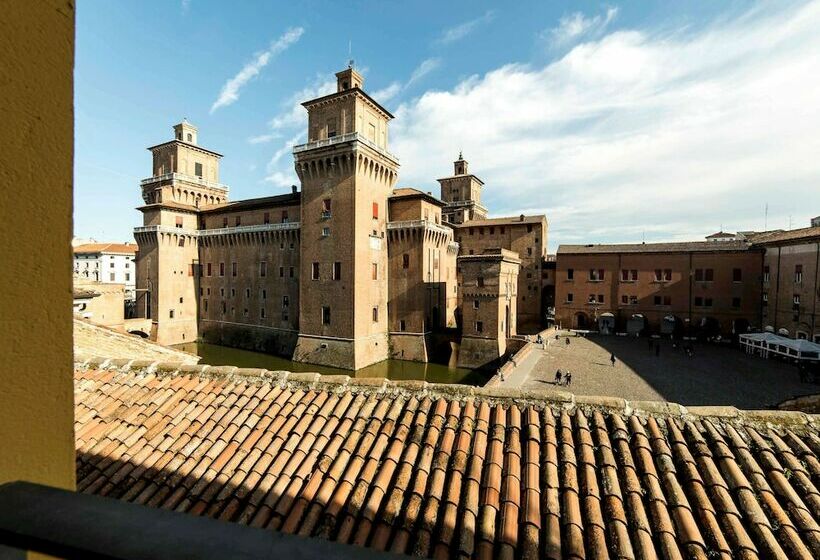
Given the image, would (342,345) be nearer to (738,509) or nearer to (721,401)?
(721,401)

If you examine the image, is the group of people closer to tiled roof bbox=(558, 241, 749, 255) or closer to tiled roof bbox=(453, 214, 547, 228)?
tiled roof bbox=(558, 241, 749, 255)

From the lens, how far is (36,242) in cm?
112

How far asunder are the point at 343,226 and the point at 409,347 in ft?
38.2

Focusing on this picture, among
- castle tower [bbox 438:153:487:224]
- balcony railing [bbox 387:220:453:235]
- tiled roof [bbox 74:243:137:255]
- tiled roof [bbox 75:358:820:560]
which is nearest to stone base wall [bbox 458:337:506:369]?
balcony railing [bbox 387:220:453:235]

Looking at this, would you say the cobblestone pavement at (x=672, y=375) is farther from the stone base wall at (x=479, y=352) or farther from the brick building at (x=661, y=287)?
the brick building at (x=661, y=287)

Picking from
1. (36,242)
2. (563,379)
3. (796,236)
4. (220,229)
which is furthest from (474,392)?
(220,229)

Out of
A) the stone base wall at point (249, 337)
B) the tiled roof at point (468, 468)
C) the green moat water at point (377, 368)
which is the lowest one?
the green moat water at point (377, 368)

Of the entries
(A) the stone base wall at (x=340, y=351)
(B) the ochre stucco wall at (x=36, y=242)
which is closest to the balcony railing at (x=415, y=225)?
(A) the stone base wall at (x=340, y=351)

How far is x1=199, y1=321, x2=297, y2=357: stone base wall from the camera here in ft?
121

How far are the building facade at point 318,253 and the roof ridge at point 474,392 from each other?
77.5 ft

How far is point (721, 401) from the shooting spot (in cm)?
1945

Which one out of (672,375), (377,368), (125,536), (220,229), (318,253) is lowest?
(377,368)

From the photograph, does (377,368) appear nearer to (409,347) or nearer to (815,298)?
(409,347)

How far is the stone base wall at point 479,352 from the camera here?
31359 mm
